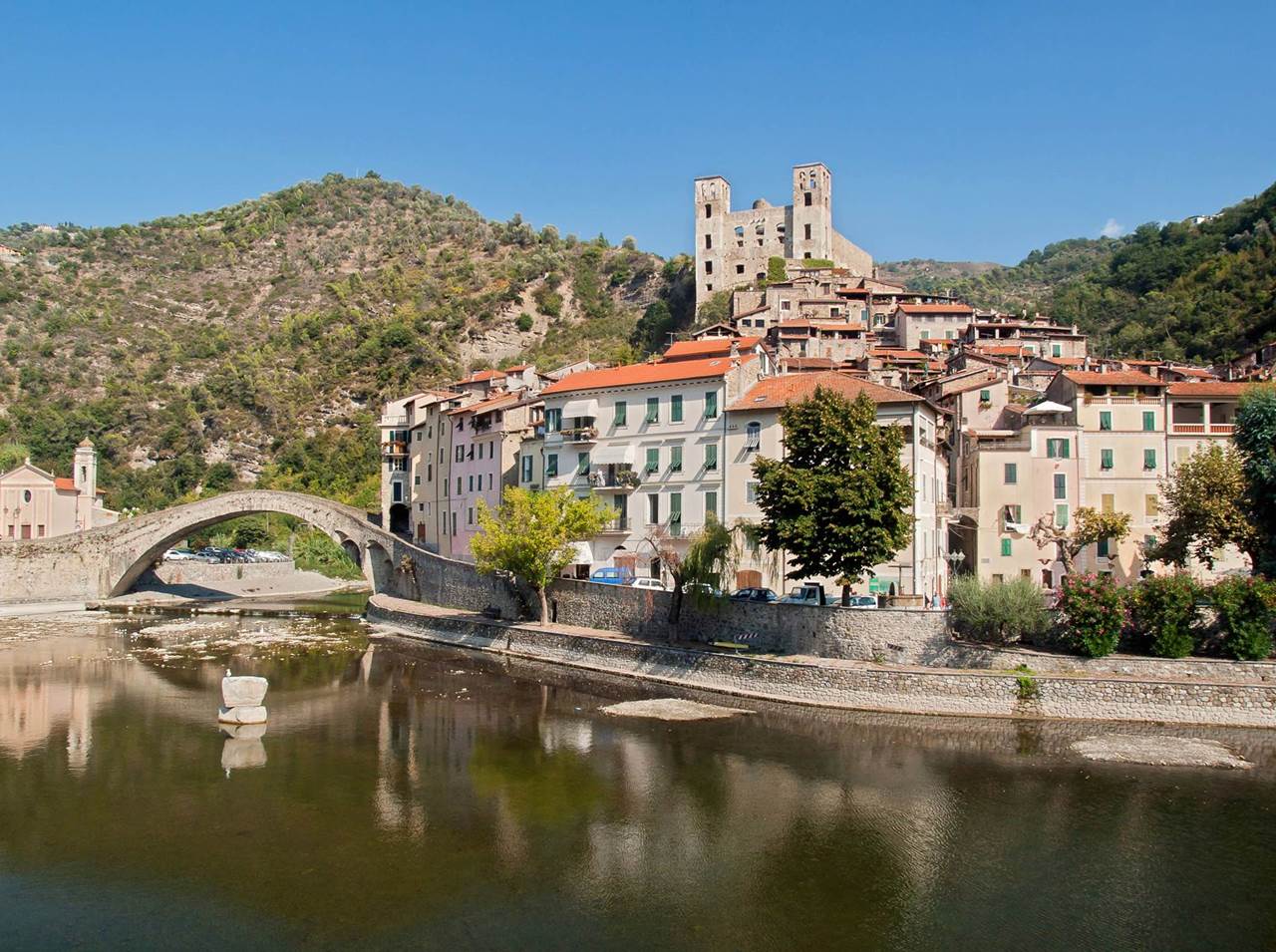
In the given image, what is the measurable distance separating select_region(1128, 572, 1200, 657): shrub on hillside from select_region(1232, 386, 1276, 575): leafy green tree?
13.0ft

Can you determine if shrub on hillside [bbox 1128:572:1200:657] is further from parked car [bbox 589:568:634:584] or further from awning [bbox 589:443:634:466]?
awning [bbox 589:443:634:466]

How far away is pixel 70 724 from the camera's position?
31062 millimetres

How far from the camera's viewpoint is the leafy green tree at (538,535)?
4275 cm

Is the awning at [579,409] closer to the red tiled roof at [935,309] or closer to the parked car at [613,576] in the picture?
the parked car at [613,576]

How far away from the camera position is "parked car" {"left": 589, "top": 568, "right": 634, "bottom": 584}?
44.3 meters

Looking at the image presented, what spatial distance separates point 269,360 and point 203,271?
45.7m

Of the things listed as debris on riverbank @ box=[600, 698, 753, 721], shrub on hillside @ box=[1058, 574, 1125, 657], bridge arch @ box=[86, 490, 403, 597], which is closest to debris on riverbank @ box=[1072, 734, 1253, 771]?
shrub on hillside @ box=[1058, 574, 1125, 657]

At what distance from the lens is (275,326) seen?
5497 inches

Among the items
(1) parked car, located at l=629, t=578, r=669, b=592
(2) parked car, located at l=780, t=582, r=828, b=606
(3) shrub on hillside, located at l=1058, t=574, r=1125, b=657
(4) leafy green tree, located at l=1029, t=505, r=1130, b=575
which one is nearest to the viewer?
(3) shrub on hillside, located at l=1058, t=574, r=1125, b=657

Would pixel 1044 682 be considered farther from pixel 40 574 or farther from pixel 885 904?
pixel 40 574

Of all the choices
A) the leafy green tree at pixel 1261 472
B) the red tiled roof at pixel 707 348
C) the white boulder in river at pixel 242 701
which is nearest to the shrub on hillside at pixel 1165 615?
the leafy green tree at pixel 1261 472

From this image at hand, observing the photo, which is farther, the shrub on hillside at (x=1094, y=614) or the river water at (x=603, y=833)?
the shrub on hillside at (x=1094, y=614)

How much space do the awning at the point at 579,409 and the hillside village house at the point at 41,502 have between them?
4411 cm

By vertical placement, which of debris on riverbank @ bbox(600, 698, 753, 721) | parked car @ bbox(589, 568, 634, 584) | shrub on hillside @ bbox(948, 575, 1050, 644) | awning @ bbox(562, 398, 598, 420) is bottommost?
debris on riverbank @ bbox(600, 698, 753, 721)
